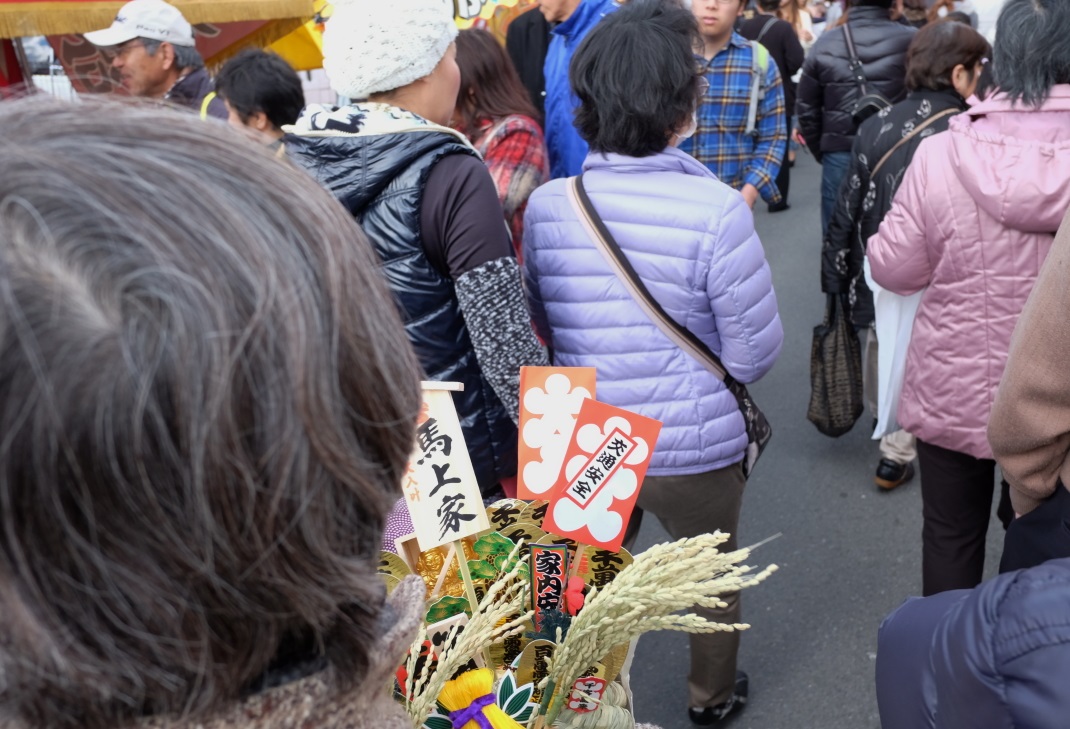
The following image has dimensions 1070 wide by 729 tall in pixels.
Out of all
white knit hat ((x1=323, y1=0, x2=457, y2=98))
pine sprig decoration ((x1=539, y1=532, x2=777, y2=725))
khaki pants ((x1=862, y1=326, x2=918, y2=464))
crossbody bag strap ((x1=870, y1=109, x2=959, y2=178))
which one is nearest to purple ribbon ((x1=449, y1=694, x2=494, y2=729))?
pine sprig decoration ((x1=539, y1=532, x2=777, y2=725))

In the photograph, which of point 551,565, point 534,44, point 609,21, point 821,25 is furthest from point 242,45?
point 821,25

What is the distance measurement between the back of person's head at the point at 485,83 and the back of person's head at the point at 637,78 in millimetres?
874

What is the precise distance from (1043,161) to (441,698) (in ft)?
6.20

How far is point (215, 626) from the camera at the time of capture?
1.87ft

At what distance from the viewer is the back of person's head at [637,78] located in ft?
6.82

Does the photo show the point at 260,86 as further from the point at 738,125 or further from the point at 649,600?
the point at 649,600

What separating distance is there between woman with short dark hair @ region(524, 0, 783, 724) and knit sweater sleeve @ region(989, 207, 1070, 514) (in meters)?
0.56

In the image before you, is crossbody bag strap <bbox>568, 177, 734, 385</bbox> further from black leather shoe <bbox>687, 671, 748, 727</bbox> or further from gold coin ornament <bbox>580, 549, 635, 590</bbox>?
black leather shoe <bbox>687, 671, 748, 727</bbox>

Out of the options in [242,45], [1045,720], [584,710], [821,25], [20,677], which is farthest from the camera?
[821,25]

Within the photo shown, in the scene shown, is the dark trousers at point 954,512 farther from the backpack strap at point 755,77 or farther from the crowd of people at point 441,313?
the backpack strap at point 755,77

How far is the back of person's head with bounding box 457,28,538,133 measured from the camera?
9.84 ft

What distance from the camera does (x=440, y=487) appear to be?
44.9 inches

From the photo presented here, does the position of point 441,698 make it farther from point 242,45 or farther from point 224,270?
point 242,45

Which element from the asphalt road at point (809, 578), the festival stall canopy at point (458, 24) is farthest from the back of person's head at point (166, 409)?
the festival stall canopy at point (458, 24)
